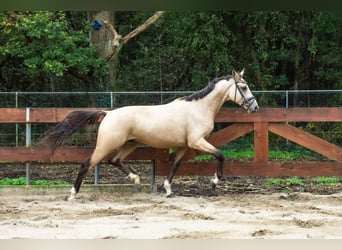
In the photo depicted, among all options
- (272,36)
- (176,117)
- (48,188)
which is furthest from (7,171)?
(272,36)

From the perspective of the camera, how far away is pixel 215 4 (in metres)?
2.07

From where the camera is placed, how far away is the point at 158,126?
7523 millimetres

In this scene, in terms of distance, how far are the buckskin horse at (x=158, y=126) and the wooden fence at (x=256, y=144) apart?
0.31 meters

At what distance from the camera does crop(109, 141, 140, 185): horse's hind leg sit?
7684mm

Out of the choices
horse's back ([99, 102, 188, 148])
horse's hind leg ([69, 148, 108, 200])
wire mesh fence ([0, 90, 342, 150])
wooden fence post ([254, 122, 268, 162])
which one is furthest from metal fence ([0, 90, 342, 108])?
horse's hind leg ([69, 148, 108, 200])

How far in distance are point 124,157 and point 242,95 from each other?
190 cm

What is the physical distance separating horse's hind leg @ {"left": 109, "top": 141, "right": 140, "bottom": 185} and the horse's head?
1589mm

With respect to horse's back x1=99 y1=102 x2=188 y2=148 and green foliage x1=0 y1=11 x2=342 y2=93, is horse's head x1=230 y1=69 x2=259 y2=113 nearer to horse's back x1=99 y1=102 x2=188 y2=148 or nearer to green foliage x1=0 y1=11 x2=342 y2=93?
horse's back x1=99 y1=102 x2=188 y2=148

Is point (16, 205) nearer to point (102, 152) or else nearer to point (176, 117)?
point (102, 152)

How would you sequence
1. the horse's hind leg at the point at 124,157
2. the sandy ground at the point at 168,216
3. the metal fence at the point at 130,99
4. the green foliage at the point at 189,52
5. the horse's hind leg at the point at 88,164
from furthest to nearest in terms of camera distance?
the green foliage at the point at 189,52 < the metal fence at the point at 130,99 < the horse's hind leg at the point at 124,157 < the horse's hind leg at the point at 88,164 < the sandy ground at the point at 168,216

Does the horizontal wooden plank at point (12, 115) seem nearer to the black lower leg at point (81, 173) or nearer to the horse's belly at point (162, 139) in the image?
the black lower leg at point (81, 173)

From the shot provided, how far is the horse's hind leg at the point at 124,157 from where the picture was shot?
7.68 m

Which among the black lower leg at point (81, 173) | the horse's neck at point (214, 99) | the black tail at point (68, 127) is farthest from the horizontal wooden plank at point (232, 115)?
the black lower leg at point (81, 173)

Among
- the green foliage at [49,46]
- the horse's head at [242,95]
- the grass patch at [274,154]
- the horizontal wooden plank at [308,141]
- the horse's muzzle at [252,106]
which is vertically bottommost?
the grass patch at [274,154]
